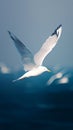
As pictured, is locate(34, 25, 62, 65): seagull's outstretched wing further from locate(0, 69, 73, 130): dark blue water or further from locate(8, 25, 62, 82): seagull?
locate(0, 69, 73, 130): dark blue water

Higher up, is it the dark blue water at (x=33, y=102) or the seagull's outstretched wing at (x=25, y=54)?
the seagull's outstretched wing at (x=25, y=54)

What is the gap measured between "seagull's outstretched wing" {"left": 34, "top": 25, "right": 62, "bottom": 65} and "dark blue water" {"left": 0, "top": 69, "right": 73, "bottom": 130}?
119 millimetres

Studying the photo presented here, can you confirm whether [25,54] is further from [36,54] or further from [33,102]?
[33,102]

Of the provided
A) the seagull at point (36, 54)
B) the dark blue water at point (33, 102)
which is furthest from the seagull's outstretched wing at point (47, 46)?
the dark blue water at point (33, 102)

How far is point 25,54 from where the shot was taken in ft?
6.59

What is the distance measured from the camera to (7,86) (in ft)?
6.73

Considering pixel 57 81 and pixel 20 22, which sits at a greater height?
pixel 20 22

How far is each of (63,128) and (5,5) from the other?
95 cm

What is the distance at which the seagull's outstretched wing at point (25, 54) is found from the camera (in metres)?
2.00

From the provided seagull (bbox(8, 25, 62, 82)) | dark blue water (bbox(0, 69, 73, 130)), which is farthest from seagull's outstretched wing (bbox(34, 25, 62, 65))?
dark blue water (bbox(0, 69, 73, 130))

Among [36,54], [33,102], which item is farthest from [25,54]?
[33,102]

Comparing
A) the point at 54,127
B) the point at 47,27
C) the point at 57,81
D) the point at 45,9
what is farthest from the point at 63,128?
the point at 45,9

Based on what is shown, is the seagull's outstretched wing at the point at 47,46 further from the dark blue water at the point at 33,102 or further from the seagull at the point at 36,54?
the dark blue water at the point at 33,102

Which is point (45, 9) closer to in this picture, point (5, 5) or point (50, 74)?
point (5, 5)
